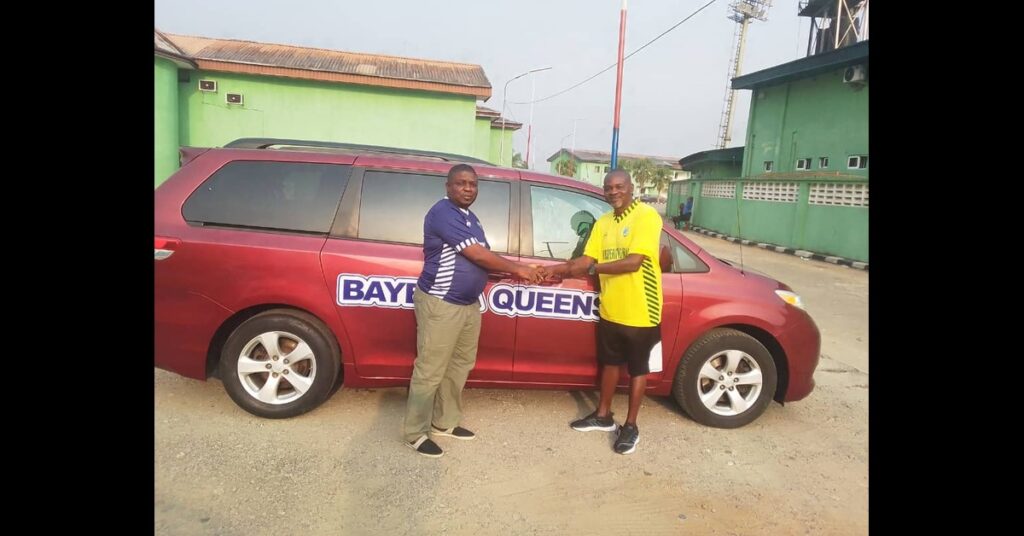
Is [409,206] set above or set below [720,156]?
below

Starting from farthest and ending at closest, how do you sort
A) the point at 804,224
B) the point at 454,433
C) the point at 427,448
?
the point at 804,224 < the point at 454,433 < the point at 427,448

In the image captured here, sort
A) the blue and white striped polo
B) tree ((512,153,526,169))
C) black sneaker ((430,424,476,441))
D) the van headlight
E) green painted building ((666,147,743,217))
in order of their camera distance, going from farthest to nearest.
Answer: tree ((512,153,526,169)) → green painted building ((666,147,743,217)) → the van headlight → black sneaker ((430,424,476,441)) → the blue and white striped polo

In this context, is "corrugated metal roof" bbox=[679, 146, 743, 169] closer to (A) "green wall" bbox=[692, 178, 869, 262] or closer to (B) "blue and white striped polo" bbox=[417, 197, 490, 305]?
(A) "green wall" bbox=[692, 178, 869, 262]

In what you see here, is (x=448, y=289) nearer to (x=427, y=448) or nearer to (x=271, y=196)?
(x=427, y=448)

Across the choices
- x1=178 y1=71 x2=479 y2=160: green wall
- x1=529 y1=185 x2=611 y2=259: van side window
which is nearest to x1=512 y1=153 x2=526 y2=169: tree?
x1=178 y1=71 x2=479 y2=160: green wall

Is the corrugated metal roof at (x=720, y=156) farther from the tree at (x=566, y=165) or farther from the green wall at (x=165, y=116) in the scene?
the tree at (x=566, y=165)

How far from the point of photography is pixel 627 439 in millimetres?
3350

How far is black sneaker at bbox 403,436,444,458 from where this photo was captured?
3137mm

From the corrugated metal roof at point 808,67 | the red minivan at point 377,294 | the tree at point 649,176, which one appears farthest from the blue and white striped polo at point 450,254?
the tree at point 649,176

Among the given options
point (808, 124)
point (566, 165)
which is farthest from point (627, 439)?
point (566, 165)

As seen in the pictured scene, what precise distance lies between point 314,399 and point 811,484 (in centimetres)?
304

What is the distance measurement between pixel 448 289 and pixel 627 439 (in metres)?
1.48

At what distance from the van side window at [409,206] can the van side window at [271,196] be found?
0.68 ft

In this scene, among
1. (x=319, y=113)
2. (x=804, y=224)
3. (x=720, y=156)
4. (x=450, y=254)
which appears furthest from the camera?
(x=720, y=156)
